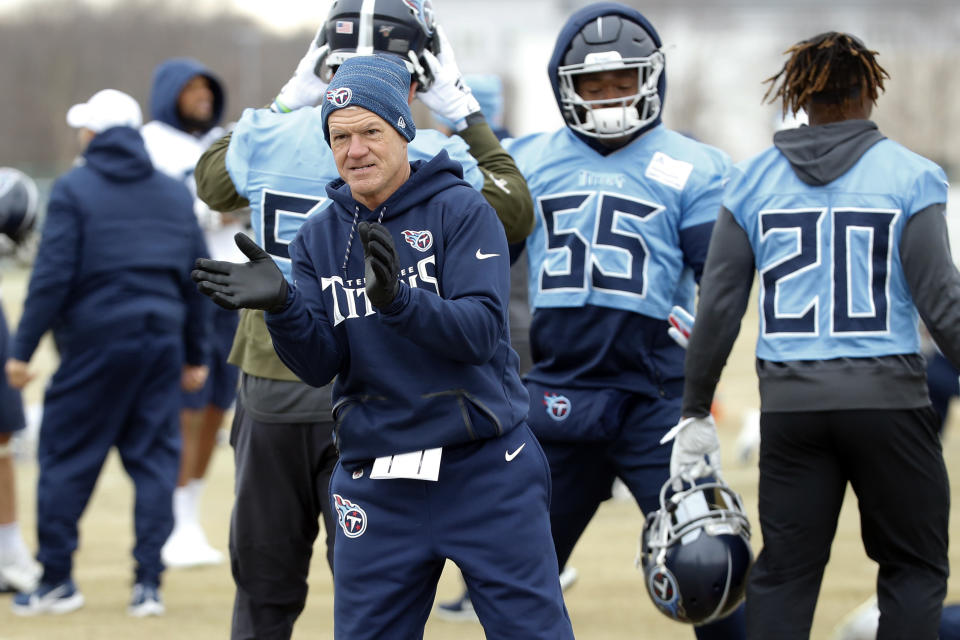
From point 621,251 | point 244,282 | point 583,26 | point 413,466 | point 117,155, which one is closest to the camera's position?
point 244,282

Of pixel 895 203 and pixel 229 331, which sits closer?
pixel 895 203

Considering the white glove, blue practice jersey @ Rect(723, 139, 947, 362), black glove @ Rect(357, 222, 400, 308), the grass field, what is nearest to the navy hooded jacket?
the grass field

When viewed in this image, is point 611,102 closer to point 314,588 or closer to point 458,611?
point 458,611

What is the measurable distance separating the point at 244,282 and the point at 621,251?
5.62 ft

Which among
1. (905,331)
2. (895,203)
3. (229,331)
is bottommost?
(229,331)

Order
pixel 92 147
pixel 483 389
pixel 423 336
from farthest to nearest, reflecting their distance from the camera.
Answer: pixel 92 147 < pixel 483 389 < pixel 423 336

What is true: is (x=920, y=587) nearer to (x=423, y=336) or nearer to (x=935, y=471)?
(x=935, y=471)

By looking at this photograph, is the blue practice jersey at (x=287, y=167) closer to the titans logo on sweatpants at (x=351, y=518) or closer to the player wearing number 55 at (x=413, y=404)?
the player wearing number 55 at (x=413, y=404)

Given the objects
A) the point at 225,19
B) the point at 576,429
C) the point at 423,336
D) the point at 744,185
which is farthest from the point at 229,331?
the point at 225,19

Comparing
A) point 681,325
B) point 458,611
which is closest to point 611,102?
point 681,325

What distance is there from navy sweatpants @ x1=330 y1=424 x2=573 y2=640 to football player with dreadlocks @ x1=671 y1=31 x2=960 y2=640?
98 centimetres

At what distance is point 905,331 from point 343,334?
165cm

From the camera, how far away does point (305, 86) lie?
426 centimetres

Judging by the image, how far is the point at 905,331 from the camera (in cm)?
400
